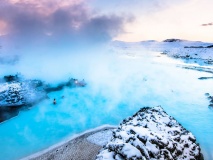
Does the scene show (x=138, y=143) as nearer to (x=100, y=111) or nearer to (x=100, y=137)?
(x=100, y=137)

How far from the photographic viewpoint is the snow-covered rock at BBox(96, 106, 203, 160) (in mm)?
6801

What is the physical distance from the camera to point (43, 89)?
878 inches

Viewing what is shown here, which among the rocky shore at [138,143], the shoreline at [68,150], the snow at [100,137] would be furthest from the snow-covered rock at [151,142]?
the shoreline at [68,150]

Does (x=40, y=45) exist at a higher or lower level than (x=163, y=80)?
higher

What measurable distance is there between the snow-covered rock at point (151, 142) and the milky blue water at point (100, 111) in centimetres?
277

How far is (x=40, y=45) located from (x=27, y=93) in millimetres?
23669

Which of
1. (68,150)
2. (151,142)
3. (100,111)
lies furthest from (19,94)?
(151,142)

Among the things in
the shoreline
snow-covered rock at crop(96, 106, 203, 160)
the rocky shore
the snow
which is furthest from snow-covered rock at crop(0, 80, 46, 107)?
snow-covered rock at crop(96, 106, 203, 160)

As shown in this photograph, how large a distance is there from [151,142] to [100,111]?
10.4 meters

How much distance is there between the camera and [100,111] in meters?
17.6

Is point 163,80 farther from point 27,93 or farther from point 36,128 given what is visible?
point 36,128

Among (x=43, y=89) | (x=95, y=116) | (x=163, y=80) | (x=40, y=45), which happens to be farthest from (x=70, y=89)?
(x=40, y=45)

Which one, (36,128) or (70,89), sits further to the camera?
(70,89)

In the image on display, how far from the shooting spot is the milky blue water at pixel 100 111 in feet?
43.3
